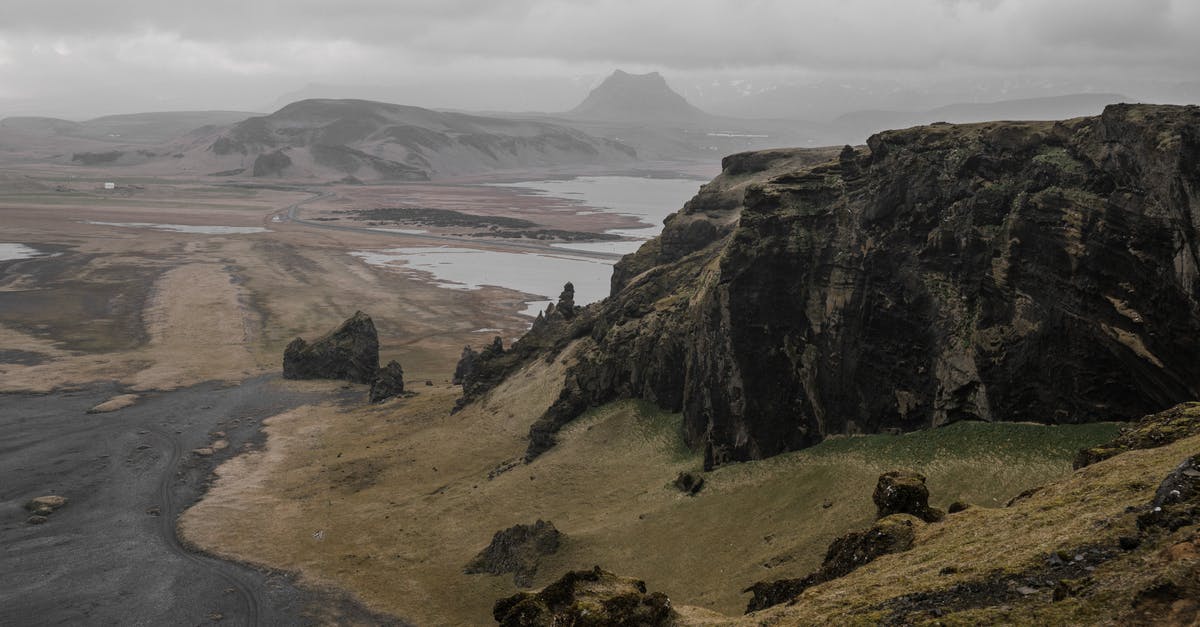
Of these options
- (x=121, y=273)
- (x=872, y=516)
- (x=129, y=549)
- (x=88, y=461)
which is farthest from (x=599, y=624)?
(x=121, y=273)

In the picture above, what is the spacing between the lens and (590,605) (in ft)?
82.1

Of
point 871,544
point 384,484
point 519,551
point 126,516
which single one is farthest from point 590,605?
point 126,516

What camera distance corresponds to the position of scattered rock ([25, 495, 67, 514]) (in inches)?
2525

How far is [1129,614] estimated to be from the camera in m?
17.3

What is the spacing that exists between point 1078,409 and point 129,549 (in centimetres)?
6145

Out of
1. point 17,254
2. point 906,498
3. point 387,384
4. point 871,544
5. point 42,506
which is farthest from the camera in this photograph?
point 17,254

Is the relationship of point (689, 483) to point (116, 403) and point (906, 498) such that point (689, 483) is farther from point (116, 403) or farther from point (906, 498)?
point (116, 403)

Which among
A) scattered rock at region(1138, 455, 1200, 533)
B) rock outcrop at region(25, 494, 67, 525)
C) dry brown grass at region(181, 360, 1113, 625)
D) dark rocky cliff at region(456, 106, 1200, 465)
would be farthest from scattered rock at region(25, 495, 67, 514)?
scattered rock at region(1138, 455, 1200, 533)

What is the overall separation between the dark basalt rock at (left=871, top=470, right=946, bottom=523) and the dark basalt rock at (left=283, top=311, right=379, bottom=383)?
8505 cm

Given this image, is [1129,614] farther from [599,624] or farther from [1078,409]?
[1078,409]

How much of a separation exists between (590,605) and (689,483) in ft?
92.7

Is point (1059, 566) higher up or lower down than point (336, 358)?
higher up

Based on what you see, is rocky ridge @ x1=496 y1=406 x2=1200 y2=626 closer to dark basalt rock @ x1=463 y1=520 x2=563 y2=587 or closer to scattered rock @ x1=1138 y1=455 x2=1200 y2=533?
scattered rock @ x1=1138 y1=455 x2=1200 y2=533

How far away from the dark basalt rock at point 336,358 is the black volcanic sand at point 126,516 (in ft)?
20.7
